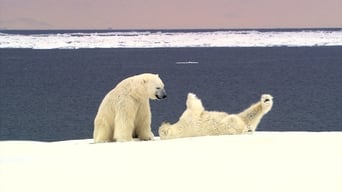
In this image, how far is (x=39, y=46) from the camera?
129625 mm

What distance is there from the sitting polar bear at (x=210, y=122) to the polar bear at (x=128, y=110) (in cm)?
47

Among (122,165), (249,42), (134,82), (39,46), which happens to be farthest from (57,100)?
(39,46)

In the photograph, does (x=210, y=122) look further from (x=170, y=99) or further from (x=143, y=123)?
(x=170, y=99)

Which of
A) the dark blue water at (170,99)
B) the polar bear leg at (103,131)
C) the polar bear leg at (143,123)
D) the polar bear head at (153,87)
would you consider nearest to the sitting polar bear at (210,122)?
the polar bear head at (153,87)

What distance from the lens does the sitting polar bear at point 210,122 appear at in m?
5.35

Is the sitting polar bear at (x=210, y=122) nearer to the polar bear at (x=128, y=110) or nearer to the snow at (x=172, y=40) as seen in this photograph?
the polar bear at (x=128, y=110)

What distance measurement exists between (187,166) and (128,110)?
92.6 inches

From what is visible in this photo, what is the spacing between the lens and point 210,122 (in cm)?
539

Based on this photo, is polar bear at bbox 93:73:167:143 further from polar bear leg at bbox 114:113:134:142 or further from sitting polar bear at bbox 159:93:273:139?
sitting polar bear at bbox 159:93:273:139

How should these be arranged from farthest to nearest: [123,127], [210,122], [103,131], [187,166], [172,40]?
[172,40] < [103,131] < [123,127] < [210,122] < [187,166]

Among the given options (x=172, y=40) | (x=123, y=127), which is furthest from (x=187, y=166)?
(x=172, y=40)

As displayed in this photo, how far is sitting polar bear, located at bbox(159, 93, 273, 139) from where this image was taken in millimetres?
5348

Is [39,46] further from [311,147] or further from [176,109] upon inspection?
[311,147]

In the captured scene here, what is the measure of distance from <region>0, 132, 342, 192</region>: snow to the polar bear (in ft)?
3.98
